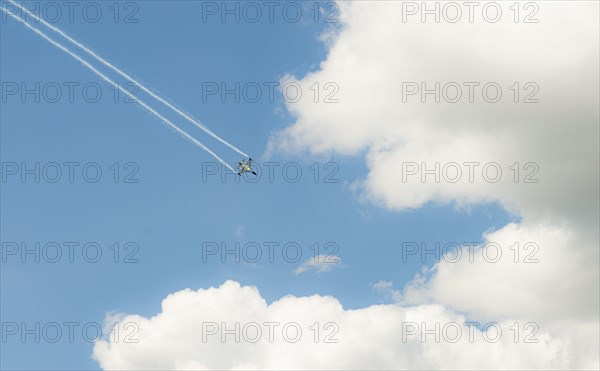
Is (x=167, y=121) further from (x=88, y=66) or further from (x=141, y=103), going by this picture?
(x=88, y=66)

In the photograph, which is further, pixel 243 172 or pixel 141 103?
pixel 243 172

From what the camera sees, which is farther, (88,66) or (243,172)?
(243,172)

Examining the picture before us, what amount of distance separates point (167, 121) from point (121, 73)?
14.4 m

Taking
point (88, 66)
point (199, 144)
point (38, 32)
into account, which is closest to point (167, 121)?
point (199, 144)

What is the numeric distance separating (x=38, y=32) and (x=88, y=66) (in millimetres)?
9131

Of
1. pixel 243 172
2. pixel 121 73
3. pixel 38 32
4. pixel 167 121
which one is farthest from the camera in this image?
pixel 243 172

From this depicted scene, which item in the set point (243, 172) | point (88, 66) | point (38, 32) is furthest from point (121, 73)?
point (243, 172)

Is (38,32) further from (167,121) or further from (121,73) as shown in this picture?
(167,121)

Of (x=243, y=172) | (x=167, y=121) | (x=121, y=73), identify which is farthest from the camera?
(x=243, y=172)

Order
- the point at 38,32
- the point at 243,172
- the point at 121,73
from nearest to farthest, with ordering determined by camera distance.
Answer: the point at 38,32 < the point at 121,73 < the point at 243,172

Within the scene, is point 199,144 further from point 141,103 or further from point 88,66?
point 88,66

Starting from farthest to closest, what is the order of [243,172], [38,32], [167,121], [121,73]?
[243,172] < [167,121] < [121,73] < [38,32]

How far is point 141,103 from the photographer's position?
128 meters

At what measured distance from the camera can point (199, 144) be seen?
140750mm
